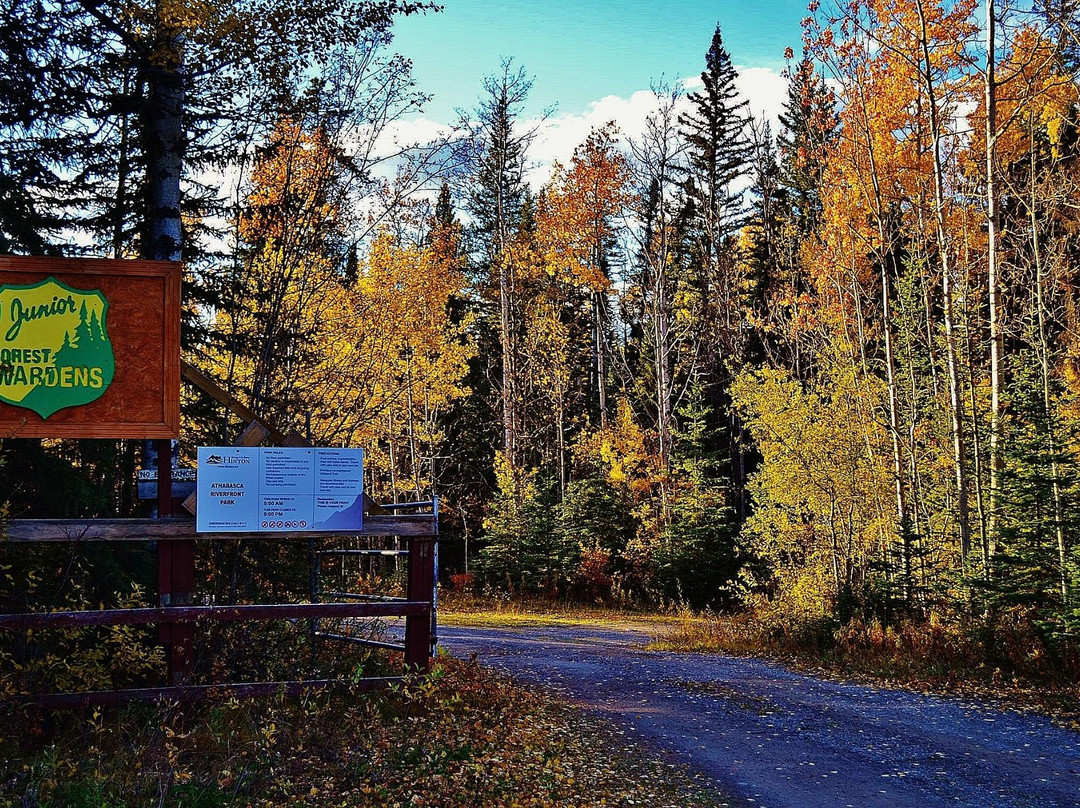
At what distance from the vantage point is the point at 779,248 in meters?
31.9

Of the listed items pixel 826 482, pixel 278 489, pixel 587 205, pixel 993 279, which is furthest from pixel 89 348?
pixel 587 205

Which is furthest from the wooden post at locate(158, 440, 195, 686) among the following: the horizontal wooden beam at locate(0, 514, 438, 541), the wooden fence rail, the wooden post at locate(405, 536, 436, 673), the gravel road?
the gravel road

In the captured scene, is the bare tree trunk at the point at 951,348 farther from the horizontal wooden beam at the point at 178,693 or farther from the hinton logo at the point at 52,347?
the hinton logo at the point at 52,347

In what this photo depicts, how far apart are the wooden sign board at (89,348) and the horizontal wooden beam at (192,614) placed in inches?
63.8

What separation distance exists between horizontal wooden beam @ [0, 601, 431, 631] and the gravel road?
291 centimetres

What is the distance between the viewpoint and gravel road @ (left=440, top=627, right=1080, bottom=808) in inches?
277

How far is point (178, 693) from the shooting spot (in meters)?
7.63

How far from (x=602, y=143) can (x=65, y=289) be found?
945 inches

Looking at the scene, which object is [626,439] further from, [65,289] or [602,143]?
[65,289]

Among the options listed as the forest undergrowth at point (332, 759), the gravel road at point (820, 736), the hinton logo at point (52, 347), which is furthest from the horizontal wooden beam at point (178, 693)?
the gravel road at point (820, 736)

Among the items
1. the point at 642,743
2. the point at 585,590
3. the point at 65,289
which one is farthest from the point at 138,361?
the point at 585,590

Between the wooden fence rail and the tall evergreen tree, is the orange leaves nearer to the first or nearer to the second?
the tall evergreen tree

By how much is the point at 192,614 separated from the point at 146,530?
0.87 metres

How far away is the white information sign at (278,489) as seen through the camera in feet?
27.0
